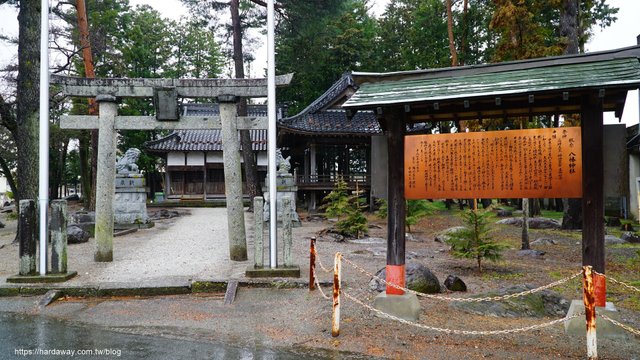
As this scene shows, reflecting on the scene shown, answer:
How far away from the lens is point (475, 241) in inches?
415

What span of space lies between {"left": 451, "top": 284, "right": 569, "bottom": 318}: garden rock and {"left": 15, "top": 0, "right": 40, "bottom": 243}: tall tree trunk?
1299cm

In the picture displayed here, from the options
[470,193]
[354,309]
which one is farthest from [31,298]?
[470,193]

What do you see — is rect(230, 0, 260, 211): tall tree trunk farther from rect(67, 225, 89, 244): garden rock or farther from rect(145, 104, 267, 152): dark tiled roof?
rect(67, 225, 89, 244): garden rock

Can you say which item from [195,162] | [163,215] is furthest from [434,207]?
[195,162]

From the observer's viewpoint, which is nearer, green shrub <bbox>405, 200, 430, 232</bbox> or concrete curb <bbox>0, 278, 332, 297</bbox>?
concrete curb <bbox>0, 278, 332, 297</bbox>

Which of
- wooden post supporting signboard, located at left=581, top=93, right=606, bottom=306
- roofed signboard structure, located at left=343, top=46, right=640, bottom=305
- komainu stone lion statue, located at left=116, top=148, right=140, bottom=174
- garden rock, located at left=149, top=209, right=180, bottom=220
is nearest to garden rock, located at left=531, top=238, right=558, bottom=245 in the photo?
roofed signboard structure, located at left=343, top=46, right=640, bottom=305

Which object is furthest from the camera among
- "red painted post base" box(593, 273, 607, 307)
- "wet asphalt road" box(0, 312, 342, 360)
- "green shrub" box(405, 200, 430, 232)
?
"green shrub" box(405, 200, 430, 232)

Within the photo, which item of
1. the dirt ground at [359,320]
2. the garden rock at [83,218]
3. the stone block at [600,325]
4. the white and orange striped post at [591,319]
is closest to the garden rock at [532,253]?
the dirt ground at [359,320]

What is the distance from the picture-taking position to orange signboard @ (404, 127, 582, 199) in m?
6.20

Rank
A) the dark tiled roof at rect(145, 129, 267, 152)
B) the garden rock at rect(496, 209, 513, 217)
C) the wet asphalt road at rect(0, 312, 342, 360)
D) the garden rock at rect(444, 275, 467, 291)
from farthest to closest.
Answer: the dark tiled roof at rect(145, 129, 267, 152)
the garden rock at rect(496, 209, 513, 217)
the garden rock at rect(444, 275, 467, 291)
the wet asphalt road at rect(0, 312, 342, 360)

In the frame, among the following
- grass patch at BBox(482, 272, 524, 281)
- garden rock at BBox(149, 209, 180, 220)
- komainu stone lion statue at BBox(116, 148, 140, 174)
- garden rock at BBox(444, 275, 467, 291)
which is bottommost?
grass patch at BBox(482, 272, 524, 281)

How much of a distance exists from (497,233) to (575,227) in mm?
3351

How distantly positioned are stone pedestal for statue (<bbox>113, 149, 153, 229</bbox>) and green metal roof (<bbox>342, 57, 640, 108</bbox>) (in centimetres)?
1499

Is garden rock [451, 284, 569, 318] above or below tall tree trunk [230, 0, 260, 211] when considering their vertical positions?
below
